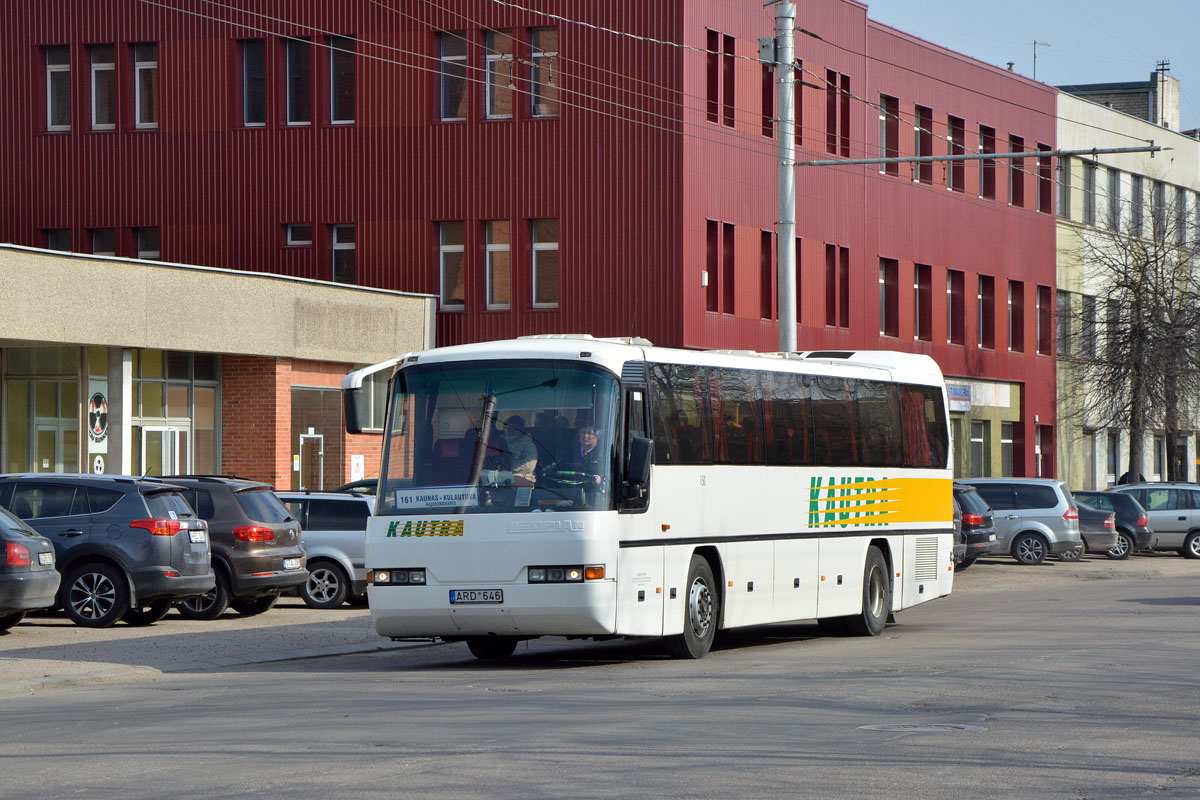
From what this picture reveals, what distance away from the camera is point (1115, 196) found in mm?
64500

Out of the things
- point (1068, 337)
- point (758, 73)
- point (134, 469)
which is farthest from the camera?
point (1068, 337)

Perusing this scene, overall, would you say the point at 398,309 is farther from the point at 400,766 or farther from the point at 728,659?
the point at 400,766

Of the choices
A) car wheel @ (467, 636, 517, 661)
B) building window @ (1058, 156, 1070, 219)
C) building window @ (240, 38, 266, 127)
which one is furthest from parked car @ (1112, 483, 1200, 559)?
car wheel @ (467, 636, 517, 661)

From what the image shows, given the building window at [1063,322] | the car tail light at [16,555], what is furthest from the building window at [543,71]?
the car tail light at [16,555]

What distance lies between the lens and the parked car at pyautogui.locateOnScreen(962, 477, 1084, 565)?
124 feet

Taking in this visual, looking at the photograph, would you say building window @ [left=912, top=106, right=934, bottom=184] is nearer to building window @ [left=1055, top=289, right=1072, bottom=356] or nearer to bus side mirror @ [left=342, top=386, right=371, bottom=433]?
building window @ [left=1055, top=289, right=1072, bottom=356]

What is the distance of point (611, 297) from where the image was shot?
42062 mm

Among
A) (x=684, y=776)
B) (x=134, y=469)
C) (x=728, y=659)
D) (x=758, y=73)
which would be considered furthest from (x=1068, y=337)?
(x=684, y=776)

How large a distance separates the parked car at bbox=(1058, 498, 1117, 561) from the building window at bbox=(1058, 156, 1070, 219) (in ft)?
76.3

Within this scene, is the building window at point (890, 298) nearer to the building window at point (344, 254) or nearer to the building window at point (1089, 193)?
the building window at point (1089, 193)

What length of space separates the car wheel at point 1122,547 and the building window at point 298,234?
755 inches

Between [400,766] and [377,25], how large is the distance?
115ft

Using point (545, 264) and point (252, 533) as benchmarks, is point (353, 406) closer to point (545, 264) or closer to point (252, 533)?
point (252, 533)

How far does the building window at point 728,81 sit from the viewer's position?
140 feet
